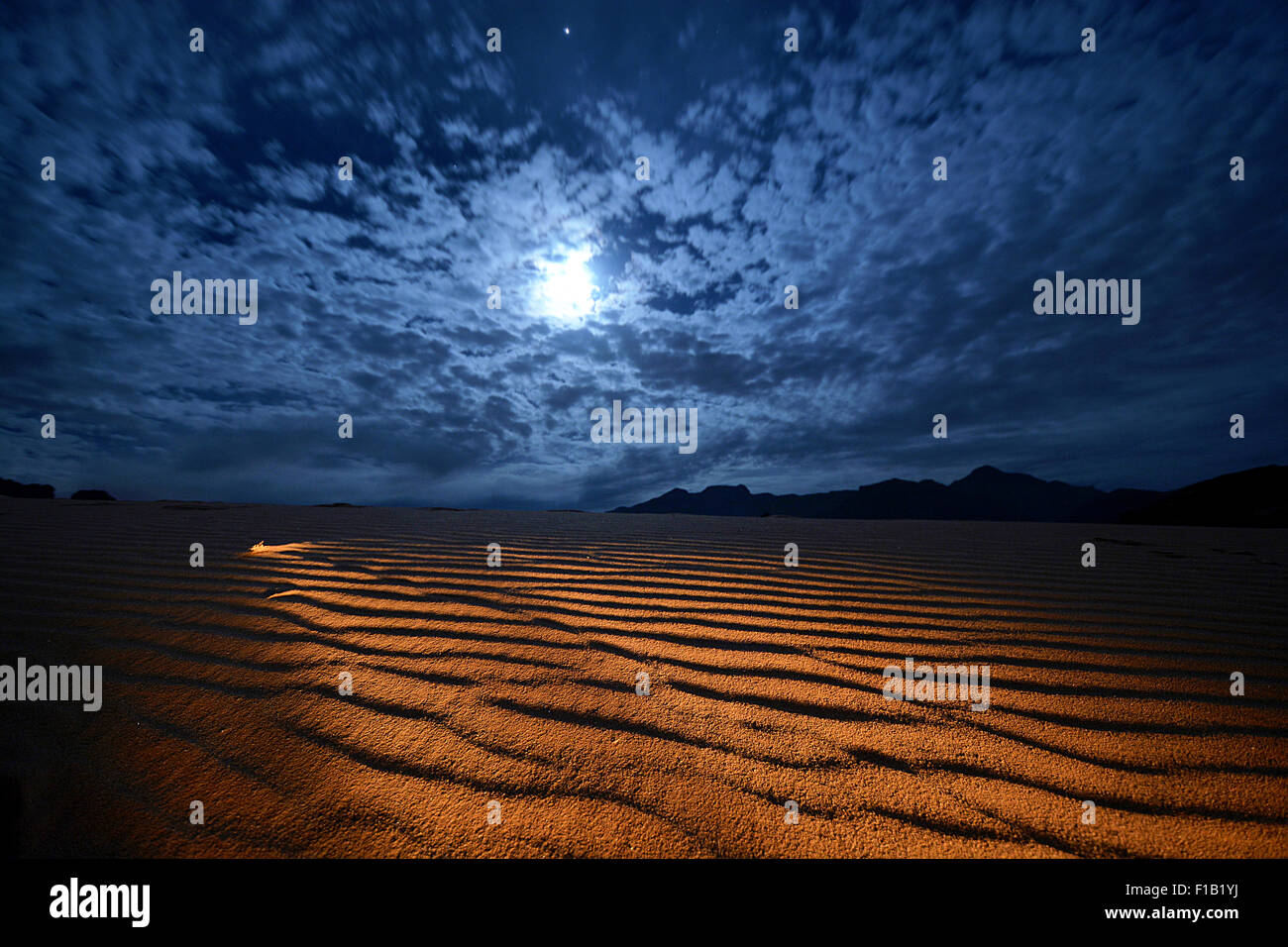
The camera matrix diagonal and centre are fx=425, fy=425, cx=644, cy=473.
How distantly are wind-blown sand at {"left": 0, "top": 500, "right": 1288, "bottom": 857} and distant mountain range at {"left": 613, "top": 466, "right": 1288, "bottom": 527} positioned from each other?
11.7 meters

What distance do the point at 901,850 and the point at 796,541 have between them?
4.24 m

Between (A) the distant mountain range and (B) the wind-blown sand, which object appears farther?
(A) the distant mountain range

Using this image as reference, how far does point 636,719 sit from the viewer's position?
156cm

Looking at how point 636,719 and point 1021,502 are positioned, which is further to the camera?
point 1021,502

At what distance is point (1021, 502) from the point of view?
137 feet

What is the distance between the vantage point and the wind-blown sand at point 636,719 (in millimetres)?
1104

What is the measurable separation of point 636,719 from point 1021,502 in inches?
2151

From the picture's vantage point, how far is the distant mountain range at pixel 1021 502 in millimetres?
11703

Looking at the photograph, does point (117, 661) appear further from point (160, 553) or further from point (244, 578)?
point (160, 553)

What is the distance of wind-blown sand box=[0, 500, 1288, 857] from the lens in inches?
43.5

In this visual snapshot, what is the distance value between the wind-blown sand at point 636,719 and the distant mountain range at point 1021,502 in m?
11.7

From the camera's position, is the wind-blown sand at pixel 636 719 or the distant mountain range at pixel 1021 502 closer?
the wind-blown sand at pixel 636 719
